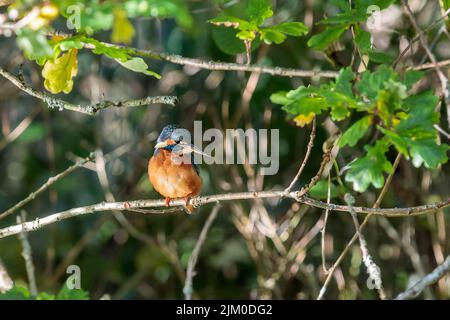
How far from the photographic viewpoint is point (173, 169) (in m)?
4.15

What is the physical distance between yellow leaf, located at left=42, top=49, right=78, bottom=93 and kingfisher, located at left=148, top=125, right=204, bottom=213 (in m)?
0.99

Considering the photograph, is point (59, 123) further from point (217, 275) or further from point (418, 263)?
point (418, 263)

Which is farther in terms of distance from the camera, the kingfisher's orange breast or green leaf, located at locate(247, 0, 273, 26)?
the kingfisher's orange breast

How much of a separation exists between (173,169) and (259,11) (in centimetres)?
126

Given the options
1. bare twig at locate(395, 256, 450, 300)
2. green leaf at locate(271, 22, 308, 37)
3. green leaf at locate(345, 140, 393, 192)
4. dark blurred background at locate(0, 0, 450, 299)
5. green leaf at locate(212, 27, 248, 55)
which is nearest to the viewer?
green leaf at locate(345, 140, 393, 192)

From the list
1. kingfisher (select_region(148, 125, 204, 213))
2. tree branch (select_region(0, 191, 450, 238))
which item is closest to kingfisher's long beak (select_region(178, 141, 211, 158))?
kingfisher (select_region(148, 125, 204, 213))

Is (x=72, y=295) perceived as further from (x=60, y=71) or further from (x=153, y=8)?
(x=153, y=8)

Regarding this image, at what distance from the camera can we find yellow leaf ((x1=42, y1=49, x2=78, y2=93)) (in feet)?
10.8

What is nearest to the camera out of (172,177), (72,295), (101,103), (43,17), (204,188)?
(43,17)

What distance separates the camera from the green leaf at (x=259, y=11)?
3.22 meters

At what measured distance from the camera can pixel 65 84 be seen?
335 centimetres

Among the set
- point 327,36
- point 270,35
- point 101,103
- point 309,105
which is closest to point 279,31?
point 270,35

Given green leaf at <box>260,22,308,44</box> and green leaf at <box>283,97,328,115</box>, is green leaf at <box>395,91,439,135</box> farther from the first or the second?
green leaf at <box>260,22,308,44</box>

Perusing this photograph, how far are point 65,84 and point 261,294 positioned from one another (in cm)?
257
